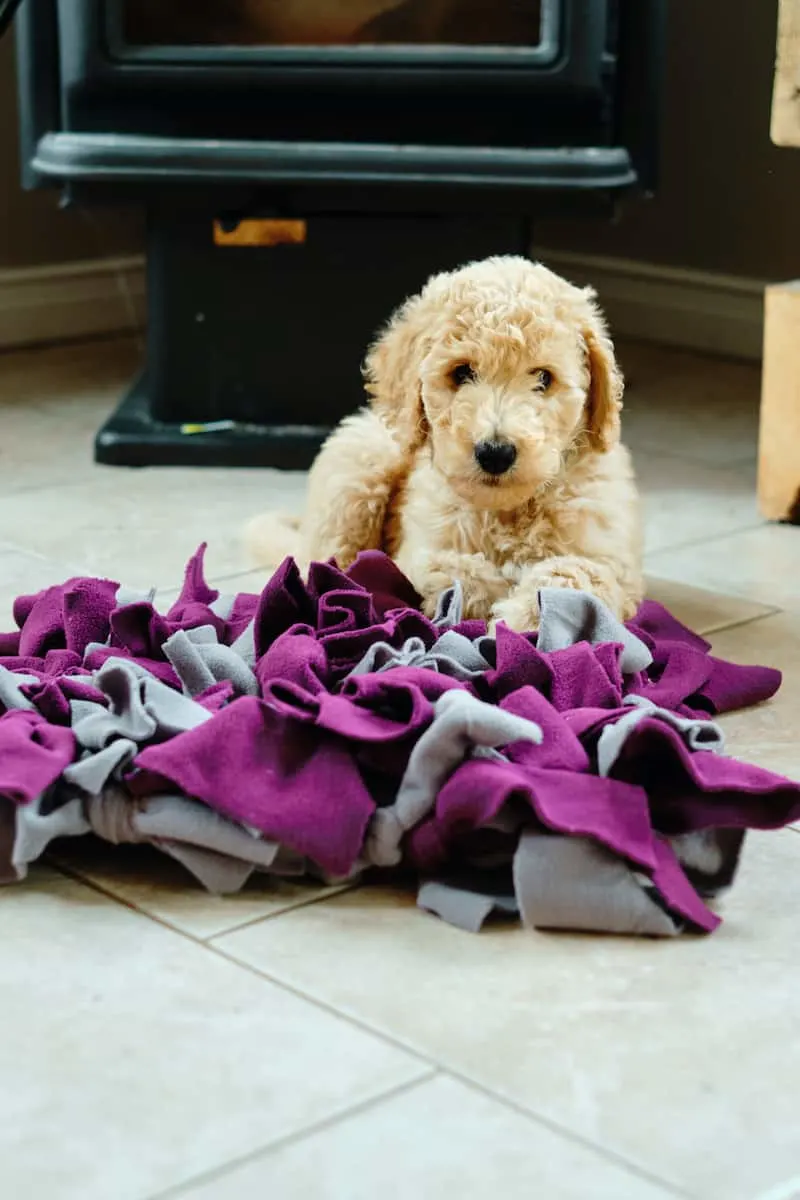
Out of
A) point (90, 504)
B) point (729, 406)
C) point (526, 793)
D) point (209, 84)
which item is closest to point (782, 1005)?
point (526, 793)

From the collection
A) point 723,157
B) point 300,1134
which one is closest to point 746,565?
point 300,1134

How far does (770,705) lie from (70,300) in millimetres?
2312

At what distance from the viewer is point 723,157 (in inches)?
136

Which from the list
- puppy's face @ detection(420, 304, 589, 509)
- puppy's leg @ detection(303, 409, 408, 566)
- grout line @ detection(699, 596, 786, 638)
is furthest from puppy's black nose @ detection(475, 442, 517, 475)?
grout line @ detection(699, 596, 786, 638)

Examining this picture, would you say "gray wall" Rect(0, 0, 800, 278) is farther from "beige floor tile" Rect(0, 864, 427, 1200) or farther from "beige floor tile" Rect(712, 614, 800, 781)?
"beige floor tile" Rect(0, 864, 427, 1200)

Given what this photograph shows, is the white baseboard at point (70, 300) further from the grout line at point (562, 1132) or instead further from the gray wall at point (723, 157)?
the grout line at point (562, 1132)

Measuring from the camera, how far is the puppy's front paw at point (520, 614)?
1737 mm

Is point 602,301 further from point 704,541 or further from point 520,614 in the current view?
point 520,614

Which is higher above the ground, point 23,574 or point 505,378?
point 505,378

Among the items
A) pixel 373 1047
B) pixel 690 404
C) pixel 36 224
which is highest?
pixel 36 224

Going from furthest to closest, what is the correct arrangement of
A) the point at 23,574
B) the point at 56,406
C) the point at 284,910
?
the point at 56,406
the point at 23,574
the point at 284,910

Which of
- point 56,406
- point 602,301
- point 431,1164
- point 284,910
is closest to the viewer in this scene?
point 431,1164

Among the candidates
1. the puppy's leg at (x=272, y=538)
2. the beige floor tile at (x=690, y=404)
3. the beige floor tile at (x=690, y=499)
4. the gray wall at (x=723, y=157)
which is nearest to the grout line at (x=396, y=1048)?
the puppy's leg at (x=272, y=538)

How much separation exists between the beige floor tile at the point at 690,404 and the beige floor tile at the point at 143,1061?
68.5 inches
